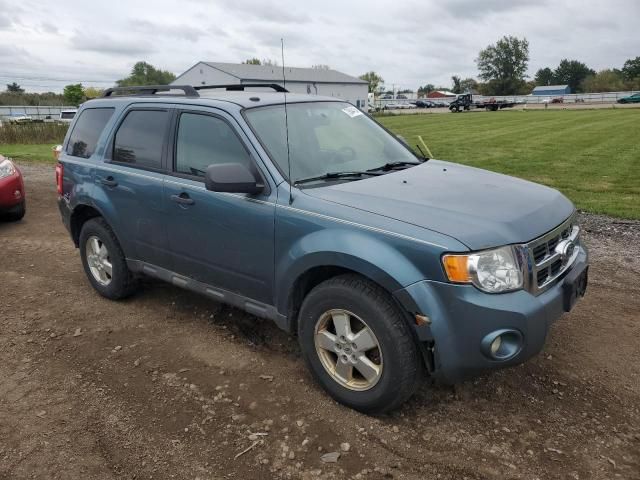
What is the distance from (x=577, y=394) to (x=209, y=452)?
2.26m

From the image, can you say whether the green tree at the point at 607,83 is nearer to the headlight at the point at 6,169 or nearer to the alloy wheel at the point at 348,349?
the headlight at the point at 6,169

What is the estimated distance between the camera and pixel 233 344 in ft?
13.9

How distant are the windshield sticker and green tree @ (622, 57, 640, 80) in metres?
113

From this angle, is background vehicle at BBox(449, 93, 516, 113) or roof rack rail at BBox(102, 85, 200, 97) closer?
roof rack rail at BBox(102, 85, 200, 97)

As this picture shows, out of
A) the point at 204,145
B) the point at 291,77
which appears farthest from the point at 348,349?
the point at 291,77

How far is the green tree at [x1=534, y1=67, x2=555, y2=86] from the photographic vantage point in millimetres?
130375

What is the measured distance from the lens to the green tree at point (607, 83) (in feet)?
312

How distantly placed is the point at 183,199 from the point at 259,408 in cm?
160

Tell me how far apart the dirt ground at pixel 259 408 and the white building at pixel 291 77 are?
5148cm

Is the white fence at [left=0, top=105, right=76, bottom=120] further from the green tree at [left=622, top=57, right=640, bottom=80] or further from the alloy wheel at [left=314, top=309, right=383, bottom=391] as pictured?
the green tree at [left=622, top=57, right=640, bottom=80]

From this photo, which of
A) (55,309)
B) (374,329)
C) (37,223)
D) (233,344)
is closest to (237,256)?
(233,344)

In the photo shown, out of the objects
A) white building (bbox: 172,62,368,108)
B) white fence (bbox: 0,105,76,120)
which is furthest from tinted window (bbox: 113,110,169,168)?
white fence (bbox: 0,105,76,120)

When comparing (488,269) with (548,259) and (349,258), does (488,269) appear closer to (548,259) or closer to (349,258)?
(548,259)

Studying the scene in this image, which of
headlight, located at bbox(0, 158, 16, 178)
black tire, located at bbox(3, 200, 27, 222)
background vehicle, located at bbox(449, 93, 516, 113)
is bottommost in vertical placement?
black tire, located at bbox(3, 200, 27, 222)
